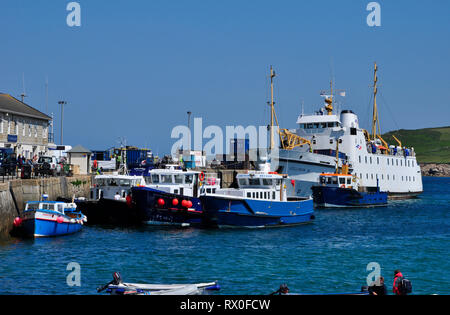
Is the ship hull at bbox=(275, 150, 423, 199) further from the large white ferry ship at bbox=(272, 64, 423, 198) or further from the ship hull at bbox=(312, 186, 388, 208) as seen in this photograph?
the ship hull at bbox=(312, 186, 388, 208)

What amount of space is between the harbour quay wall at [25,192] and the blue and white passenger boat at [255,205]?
1110 centimetres

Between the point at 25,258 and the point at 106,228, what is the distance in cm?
1248

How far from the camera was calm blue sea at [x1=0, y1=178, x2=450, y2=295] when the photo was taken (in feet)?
69.3

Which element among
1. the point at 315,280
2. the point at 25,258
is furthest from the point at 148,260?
the point at 315,280

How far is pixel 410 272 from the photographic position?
24250 millimetres

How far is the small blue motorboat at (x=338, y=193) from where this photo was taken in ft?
184

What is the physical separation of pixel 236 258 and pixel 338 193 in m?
31.7

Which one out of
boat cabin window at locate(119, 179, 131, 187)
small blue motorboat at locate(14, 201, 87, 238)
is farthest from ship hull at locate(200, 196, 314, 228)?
small blue motorboat at locate(14, 201, 87, 238)

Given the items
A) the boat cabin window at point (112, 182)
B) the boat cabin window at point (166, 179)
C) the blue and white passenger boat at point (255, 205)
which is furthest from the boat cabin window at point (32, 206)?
the blue and white passenger boat at point (255, 205)

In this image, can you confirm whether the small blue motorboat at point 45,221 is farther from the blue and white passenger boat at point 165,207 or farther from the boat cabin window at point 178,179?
the boat cabin window at point 178,179

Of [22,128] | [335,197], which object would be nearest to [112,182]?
→ [22,128]

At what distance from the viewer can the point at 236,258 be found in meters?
26.3

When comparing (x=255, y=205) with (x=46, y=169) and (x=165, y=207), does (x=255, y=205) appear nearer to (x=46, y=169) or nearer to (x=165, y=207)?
(x=165, y=207)

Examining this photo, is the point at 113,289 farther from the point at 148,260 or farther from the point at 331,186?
the point at 331,186
